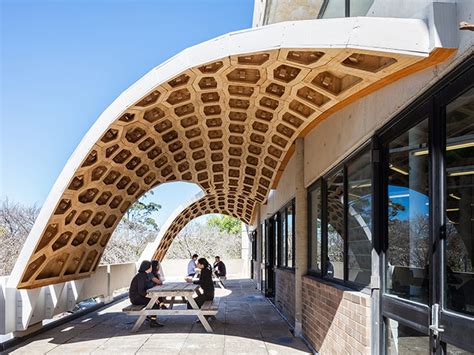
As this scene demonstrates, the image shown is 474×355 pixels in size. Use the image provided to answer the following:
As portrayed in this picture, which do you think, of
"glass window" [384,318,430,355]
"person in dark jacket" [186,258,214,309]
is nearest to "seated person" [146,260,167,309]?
"person in dark jacket" [186,258,214,309]

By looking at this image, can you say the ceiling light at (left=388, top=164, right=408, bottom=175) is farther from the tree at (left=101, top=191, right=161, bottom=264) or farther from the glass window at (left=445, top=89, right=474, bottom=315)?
the tree at (left=101, top=191, right=161, bottom=264)

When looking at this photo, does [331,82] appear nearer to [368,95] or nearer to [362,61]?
[368,95]

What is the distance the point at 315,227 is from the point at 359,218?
8.91 feet

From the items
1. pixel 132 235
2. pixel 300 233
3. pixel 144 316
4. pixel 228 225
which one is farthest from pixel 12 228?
pixel 228 225

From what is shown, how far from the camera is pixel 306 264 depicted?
891cm

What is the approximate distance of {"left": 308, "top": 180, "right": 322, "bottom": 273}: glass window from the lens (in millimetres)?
8117

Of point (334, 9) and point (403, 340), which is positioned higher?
point (334, 9)

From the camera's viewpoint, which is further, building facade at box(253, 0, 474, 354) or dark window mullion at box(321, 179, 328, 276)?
dark window mullion at box(321, 179, 328, 276)

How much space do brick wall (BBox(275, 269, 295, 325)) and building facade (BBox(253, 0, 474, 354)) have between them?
1445 millimetres

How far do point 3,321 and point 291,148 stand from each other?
5992mm

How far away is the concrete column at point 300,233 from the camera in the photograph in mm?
8891

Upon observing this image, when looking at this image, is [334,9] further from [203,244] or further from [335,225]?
[203,244]

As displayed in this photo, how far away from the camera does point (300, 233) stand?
9.05 meters

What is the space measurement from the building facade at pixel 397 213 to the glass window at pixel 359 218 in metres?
0.01
